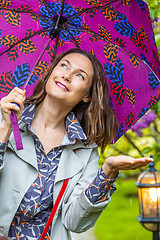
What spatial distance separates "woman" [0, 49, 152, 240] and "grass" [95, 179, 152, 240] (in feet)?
18.6

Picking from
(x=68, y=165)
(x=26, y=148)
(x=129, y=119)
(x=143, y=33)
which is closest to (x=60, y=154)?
(x=68, y=165)

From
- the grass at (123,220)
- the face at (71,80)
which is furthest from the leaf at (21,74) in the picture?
the grass at (123,220)

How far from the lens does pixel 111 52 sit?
9.19 feet

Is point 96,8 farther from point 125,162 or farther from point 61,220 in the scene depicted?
point 61,220

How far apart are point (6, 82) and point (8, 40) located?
0.93 ft

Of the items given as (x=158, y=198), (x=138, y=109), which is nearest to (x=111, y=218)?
(x=158, y=198)

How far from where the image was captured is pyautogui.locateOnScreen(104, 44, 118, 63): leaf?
278 cm

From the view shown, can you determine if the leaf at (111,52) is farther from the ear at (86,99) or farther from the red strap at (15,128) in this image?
the red strap at (15,128)

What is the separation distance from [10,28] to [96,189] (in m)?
1.24

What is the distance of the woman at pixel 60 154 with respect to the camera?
229 cm

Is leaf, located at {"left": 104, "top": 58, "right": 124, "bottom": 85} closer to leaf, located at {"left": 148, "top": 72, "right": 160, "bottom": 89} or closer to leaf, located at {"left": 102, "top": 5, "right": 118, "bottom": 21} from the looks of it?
leaf, located at {"left": 148, "top": 72, "right": 160, "bottom": 89}

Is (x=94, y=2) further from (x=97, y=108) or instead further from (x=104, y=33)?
(x=97, y=108)

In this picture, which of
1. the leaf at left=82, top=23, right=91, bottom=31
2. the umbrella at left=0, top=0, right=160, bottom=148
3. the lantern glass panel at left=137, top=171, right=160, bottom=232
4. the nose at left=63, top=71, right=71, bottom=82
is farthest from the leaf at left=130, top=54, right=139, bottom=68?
the lantern glass panel at left=137, top=171, right=160, bottom=232

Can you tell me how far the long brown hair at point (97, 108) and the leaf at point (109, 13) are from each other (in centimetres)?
29
